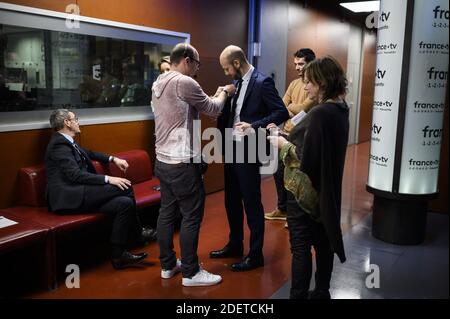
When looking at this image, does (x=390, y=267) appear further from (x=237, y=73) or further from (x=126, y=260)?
(x=126, y=260)

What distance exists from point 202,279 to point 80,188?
44.7 inches

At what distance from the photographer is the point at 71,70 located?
3633mm

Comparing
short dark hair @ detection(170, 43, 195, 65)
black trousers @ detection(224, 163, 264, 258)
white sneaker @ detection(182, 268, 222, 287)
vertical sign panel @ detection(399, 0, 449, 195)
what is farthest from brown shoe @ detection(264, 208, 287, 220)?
short dark hair @ detection(170, 43, 195, 65)

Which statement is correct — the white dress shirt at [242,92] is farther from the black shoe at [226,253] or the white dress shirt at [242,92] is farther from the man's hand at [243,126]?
the black shoe at [226,253]

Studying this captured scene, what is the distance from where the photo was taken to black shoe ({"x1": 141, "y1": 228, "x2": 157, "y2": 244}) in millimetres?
3641

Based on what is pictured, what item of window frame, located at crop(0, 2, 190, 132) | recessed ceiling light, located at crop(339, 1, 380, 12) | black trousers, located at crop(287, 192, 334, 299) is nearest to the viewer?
black trousers, located at crop(287, 192, 334, 299)

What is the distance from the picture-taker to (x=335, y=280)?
302 cm

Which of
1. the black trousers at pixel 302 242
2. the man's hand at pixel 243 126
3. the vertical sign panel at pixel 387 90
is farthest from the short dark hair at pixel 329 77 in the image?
the vertical sign panel at pixel 387 90

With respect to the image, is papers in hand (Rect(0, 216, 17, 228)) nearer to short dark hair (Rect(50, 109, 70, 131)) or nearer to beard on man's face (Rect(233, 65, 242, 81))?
short dark hair (Rect(50, 109, 70, 131))

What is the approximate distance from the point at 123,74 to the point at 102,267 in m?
1.98

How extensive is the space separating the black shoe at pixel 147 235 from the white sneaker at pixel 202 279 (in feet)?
2.89

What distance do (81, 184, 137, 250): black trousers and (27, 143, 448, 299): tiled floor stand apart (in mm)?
290

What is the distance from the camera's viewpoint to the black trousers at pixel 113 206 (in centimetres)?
309
